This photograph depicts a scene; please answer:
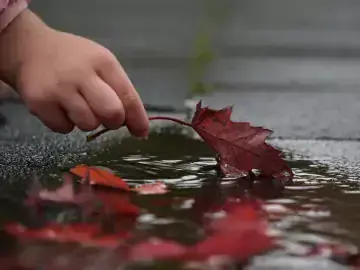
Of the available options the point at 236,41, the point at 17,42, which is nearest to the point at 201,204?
the point at 17,42

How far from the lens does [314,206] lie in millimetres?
704

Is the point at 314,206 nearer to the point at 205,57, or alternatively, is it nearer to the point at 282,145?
the point at 282,145

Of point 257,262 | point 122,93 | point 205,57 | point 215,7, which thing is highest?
point 215,7

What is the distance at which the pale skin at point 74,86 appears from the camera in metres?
0.80

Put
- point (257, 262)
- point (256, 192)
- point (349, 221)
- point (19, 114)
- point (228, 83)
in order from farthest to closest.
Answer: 1. point (228, 83)
2. point (19, 114)
3. point (256, 192)
4. point (349, 221)
5. point (257, 262)

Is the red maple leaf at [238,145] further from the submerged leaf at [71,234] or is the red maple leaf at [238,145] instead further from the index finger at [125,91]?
the submerged leaf at [71,234]

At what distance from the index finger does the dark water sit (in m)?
0.07

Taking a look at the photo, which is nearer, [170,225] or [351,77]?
[170,225]

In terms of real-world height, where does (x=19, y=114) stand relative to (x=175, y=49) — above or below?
below

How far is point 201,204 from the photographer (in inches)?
27.3

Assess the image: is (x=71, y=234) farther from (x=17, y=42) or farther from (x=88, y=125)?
(x=17, y=42)

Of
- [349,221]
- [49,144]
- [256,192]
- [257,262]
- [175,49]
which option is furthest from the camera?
[175,49]

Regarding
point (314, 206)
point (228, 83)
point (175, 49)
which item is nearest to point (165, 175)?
point (314, 206)

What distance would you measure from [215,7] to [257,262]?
8.06ft
